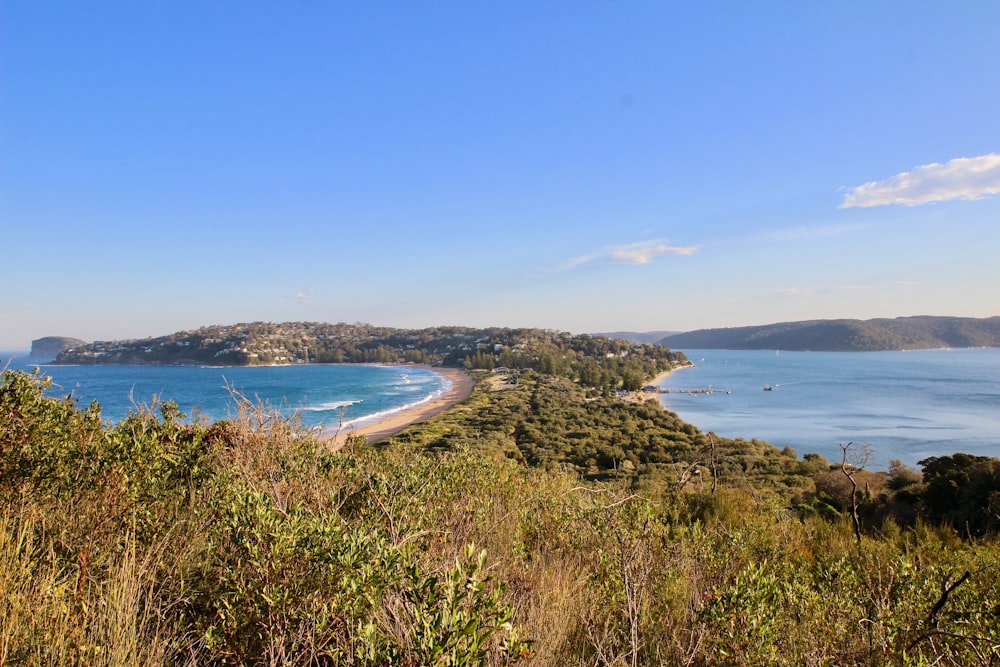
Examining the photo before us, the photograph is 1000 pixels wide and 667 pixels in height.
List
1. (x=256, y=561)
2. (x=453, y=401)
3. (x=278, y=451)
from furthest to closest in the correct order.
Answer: (x=453, y=401), (x=278, y=451), (x=256, y=561)

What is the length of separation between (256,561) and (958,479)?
2082 centimetres

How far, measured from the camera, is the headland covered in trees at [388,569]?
9.07 feet

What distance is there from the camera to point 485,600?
2.36 m

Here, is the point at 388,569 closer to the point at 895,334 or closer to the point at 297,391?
the point at 297,391

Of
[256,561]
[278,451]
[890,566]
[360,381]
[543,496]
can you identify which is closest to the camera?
[256,561]

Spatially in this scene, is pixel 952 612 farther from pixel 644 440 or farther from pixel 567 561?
pixel 644 440

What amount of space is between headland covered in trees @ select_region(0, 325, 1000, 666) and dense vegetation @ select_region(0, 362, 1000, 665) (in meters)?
0.02

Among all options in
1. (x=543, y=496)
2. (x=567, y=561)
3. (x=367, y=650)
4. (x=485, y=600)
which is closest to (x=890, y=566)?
(x=567, y=561)

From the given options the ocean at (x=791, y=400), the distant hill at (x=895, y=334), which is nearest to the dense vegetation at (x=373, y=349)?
the ocean at (x=791, y=400)

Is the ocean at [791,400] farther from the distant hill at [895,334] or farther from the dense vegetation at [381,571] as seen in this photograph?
the distant hill at [895,334]

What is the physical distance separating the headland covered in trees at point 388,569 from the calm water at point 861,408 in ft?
110

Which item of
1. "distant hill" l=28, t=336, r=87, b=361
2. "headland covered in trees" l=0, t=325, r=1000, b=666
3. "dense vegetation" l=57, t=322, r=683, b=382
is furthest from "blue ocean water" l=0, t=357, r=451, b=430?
"distant hill" l=28, t=336, r=87, b=361

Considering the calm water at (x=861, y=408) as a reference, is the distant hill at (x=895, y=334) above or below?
above

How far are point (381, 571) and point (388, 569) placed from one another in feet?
0.14
